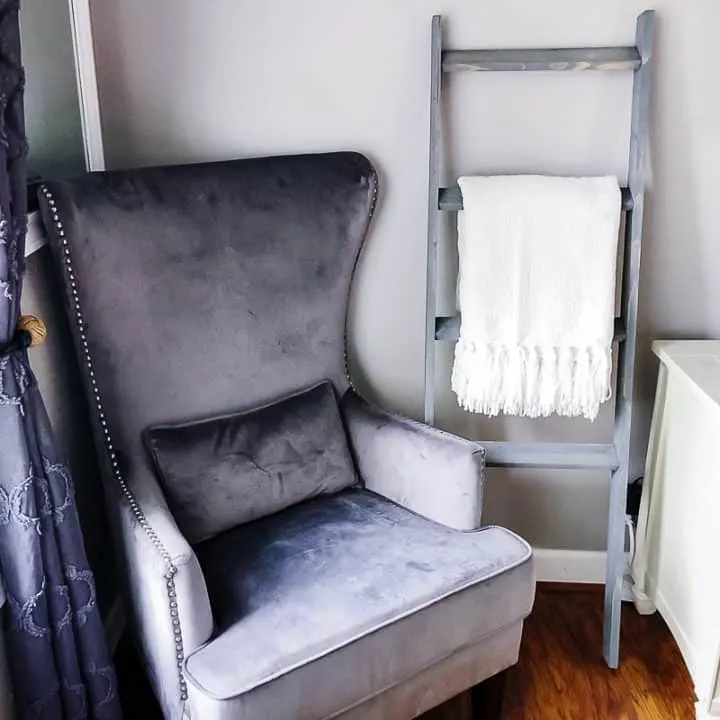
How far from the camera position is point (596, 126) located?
6.44ft

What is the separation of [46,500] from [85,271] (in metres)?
0.47

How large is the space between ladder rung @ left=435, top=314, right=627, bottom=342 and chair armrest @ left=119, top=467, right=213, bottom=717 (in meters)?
0.69

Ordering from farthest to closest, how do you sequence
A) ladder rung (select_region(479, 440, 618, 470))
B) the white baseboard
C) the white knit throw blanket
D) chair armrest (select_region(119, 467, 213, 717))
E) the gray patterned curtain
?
the white baseboard → ladder rung (select_region(479, 440, 618, 470)) → the white knit throw blanket → chair armrest (select_region(119, 467, 213, 717)) → the gray patterned curtain

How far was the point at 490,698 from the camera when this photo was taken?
1777mm

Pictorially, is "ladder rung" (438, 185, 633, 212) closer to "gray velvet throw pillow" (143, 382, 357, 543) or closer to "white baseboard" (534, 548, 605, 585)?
"gray velvet throw pillow" (143, 382, 357, 543)

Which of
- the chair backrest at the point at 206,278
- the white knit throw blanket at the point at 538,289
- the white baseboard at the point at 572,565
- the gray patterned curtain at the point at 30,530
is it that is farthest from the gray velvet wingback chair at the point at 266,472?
the white baseboard at the point at 572,565

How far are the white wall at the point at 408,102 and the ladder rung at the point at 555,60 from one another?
0.07 m

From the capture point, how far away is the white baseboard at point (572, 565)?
228 cm

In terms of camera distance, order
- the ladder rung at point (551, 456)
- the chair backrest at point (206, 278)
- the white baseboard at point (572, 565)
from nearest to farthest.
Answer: the chair backrest at point (206, 278), the ladder rung at point (551, 456), the white baseboard at point (572, 565)

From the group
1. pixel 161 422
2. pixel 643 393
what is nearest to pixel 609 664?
pixel 643 393

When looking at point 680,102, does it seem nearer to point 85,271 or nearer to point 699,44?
point 699,44

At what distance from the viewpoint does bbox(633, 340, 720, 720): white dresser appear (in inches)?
68.3

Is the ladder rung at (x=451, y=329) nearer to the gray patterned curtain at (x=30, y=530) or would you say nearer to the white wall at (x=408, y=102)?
the white wall at (x=408, y=102)

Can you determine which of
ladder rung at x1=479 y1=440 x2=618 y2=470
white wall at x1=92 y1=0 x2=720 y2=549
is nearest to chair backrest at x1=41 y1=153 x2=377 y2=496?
white wall at x1=92 y1=0 x2=720 y2=549
